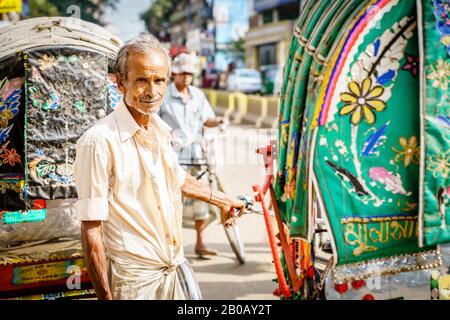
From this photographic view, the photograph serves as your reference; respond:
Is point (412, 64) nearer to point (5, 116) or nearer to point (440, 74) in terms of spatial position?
point (440, 74)

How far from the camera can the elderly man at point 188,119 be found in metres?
6.07

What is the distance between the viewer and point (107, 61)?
3.97m

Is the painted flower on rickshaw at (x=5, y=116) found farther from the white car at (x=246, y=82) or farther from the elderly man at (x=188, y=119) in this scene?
the white car at (x=246, y=82)

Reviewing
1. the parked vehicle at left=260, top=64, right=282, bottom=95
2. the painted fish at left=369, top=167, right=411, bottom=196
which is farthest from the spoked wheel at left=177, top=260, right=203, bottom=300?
the parked vehicle at left=260, top=64, right=282, bottom=95

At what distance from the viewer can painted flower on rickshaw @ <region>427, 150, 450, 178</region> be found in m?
2.66

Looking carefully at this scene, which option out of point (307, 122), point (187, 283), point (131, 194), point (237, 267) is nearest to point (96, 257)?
point (131, 194)

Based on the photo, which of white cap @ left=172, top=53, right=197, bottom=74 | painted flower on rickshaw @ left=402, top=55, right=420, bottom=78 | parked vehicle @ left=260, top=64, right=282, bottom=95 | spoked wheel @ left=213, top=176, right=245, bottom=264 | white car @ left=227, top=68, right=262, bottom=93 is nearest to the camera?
painted flower on rickshaw @ left=402, top=55, right=420, bottom=78

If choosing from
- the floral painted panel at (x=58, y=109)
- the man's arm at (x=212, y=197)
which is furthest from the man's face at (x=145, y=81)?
the floral painted panel at (x=58, y=109)

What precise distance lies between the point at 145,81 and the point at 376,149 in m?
1.01

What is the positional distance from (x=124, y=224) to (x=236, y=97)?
20601 mm

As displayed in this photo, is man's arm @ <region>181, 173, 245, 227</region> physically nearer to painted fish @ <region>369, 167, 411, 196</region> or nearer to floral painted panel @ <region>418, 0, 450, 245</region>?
painted fish @ <region>369, 167, 411, 196</region>

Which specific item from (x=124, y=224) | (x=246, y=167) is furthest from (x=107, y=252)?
(x=246, y=167)

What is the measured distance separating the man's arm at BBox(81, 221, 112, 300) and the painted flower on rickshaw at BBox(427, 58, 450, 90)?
4.86 ft

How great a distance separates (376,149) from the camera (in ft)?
8.87
